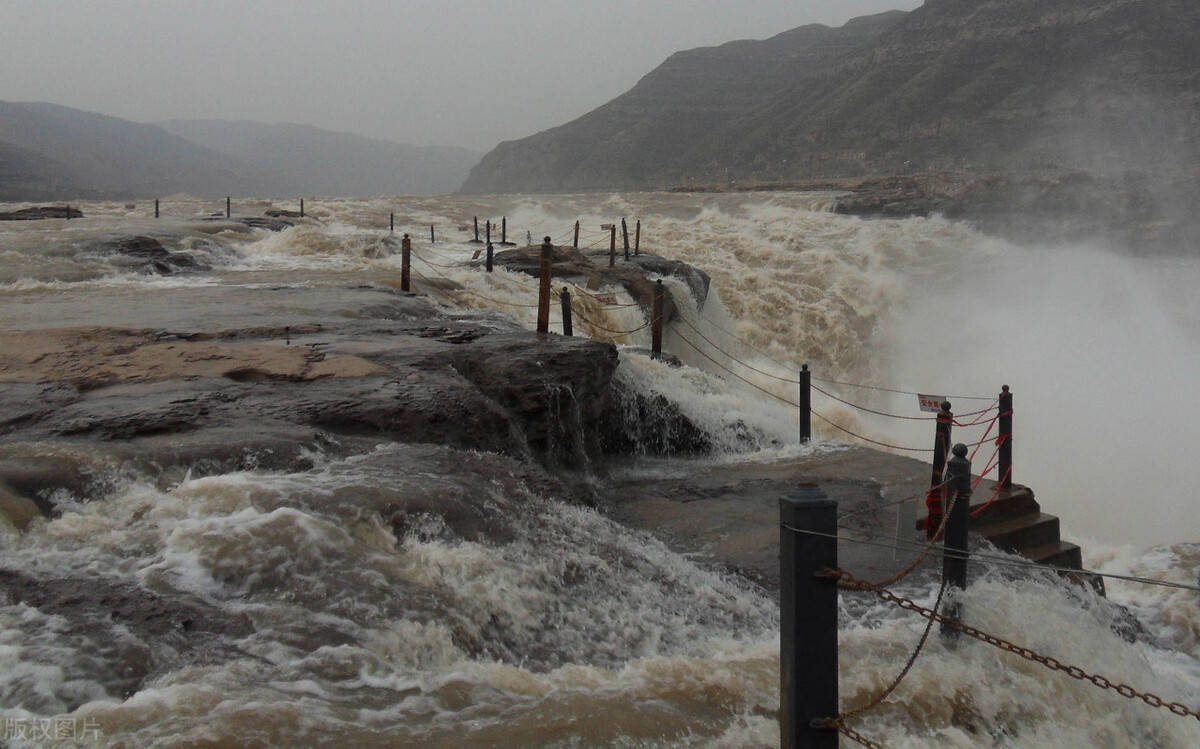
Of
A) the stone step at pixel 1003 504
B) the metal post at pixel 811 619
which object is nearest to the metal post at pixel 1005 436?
the stone step at pixel 1003 504

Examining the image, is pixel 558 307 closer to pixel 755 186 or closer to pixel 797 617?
pixel 797 617

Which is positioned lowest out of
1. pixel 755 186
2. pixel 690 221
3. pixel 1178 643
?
pixel 1178 643

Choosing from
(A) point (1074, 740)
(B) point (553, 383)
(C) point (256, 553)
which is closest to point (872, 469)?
(B) point (553, 383)

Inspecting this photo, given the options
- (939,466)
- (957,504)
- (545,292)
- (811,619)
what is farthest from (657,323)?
(811,619)

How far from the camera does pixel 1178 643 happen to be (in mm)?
7512

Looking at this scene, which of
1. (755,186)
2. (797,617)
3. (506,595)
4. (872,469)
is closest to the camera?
(797,617)

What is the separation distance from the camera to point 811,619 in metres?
3.07

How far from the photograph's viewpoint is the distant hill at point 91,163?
75625 millimetres

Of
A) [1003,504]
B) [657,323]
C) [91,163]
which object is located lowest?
[1003,504]

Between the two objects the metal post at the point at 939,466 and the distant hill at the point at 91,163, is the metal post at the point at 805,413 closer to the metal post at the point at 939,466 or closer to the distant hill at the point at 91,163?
the metal post at the point at 939,466

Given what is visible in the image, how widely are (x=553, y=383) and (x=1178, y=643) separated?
616 cm

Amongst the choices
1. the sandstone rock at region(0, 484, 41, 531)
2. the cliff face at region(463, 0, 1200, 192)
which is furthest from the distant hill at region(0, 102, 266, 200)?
the sandstone rock at region(0, 484, 41, 531)

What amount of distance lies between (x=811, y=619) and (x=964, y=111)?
84.3 m

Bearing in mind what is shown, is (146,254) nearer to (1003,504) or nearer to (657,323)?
(657,323)
